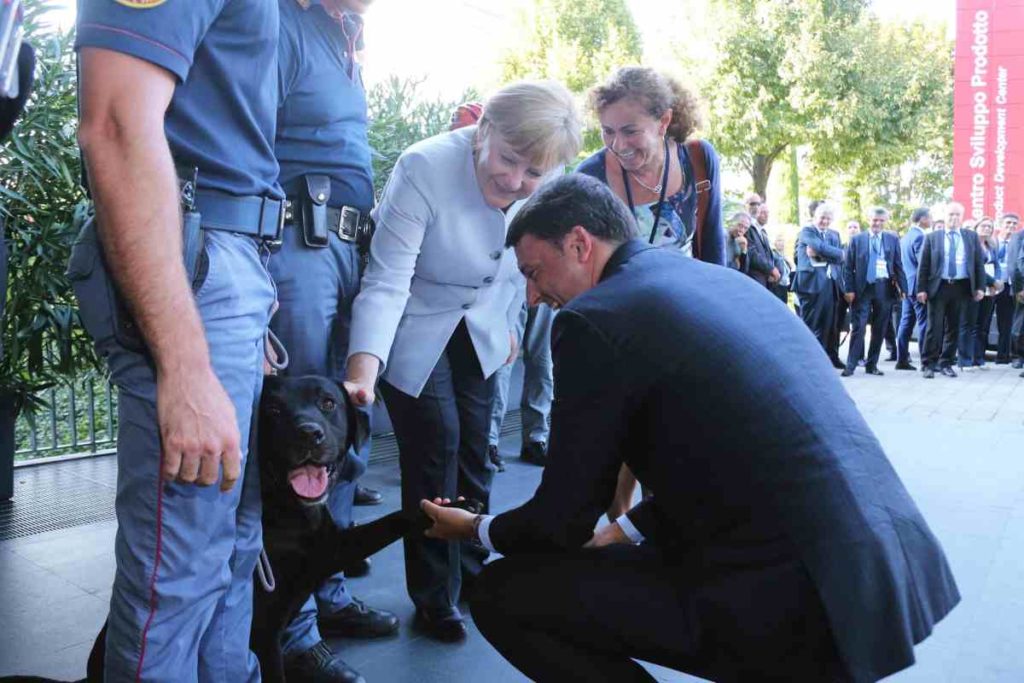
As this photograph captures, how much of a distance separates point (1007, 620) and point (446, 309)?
85.9 inches

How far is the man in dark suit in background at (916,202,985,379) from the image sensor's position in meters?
10.6

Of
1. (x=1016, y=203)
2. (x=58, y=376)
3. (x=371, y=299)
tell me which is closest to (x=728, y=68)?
(x=1016, y=203)

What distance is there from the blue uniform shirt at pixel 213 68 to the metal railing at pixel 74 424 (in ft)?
15.0

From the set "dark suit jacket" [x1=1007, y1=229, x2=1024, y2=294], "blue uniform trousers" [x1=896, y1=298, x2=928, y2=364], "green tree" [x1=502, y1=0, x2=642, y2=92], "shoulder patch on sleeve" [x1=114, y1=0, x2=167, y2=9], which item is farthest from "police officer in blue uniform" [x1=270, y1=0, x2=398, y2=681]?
"green tree" [x1=502, y1=0, x2=642, y2=92]

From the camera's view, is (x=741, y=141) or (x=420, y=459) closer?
(x=420, y=459)

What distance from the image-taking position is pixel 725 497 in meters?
1.68

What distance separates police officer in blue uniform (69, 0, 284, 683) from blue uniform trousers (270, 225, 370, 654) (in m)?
0.45

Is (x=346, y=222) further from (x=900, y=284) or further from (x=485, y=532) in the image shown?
(x=900, y=284)

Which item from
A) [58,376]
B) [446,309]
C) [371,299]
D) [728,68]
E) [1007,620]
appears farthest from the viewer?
[728,68]

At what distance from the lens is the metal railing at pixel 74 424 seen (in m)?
5.77

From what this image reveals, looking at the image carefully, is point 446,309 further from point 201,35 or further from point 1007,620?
point 1007,620

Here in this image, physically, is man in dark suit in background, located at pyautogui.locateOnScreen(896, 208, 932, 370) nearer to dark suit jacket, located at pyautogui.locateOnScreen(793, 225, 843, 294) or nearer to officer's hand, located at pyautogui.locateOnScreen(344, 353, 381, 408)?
dark suit jacket, located at pyautogui.locateOnScreen(793, 225, 843, 294)

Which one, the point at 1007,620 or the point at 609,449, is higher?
the point at 609,449

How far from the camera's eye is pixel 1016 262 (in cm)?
1174
